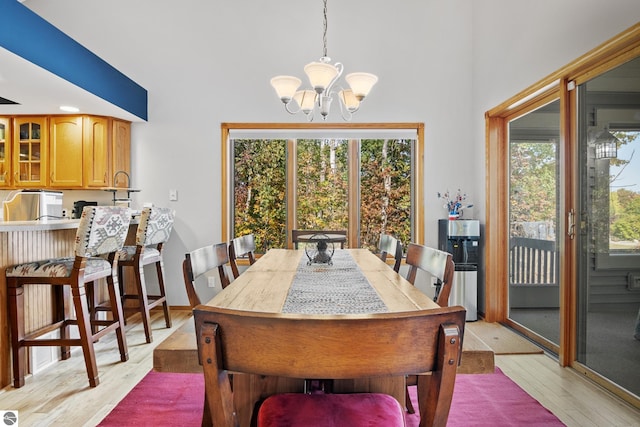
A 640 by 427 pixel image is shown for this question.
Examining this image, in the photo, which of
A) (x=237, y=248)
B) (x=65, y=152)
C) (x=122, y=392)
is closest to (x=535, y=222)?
(x=237, y=248)

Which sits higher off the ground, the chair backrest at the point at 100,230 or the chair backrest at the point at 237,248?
the chair backrest at the point at 100,230

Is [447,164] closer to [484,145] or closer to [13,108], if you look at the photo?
[484,145]

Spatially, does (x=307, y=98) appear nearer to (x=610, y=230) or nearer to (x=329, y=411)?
(x=610, y=230)

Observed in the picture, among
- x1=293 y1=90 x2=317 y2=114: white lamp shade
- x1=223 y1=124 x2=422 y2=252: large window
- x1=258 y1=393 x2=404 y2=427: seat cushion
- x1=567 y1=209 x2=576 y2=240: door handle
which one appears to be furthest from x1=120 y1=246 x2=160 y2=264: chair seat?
x1=567 y1=209 x2=576 y2=240: door handle

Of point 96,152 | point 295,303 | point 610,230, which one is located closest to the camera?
point 295,303

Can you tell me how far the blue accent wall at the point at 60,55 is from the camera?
96.8 inches

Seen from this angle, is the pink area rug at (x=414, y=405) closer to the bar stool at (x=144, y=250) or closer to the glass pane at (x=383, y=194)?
the bar stool at (x=144, y=250)

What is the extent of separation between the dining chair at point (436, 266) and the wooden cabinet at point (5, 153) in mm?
4227

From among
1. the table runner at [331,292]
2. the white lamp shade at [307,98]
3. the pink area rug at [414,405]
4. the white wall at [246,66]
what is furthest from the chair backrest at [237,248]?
the white wall at [246,66]

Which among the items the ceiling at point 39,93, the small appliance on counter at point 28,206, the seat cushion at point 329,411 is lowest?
the seat cushion at point 329,411

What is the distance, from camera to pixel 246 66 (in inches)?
164

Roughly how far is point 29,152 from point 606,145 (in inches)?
196

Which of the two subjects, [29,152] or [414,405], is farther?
[29,152]

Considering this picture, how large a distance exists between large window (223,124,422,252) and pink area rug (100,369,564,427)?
6.67 ft
